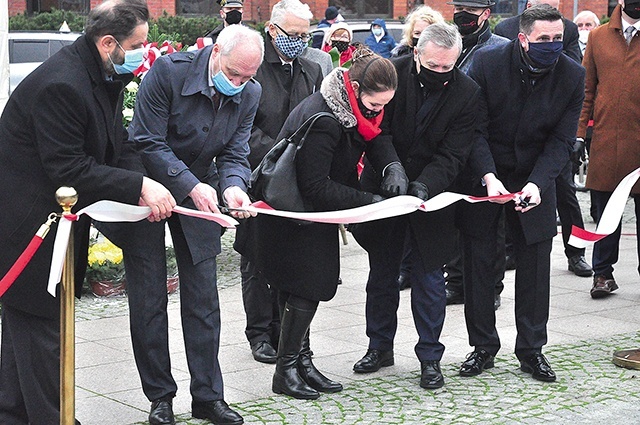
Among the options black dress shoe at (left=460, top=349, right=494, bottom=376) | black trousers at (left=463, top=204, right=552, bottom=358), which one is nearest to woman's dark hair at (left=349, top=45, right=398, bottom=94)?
black trousers at (left=463, top=204, right=552, bottom=358)

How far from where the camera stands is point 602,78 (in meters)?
8.41

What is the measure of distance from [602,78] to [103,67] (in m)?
4.77

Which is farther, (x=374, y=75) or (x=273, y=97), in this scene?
(x=273, y=97)

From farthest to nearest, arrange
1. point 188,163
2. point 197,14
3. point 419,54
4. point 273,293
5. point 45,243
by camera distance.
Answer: point 197,14, point 273,293, point 419,54, point 188,163, point 45,243

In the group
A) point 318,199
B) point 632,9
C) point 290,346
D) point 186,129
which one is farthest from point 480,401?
point 632,9

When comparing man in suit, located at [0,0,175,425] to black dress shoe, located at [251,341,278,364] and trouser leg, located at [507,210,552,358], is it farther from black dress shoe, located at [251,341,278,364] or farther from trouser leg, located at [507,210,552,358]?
trouser leg, located at [507,210,552,358]

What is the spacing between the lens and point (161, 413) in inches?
208

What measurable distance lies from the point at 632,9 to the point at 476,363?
10.6 ft

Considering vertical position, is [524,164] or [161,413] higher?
[524,164]

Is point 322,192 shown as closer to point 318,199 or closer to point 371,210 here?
point 318,199

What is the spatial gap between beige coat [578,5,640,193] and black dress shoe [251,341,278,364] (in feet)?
10.2

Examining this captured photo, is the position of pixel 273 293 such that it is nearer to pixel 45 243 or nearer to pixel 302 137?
pixel 302 137

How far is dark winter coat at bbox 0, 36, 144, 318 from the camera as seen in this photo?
4.61 m

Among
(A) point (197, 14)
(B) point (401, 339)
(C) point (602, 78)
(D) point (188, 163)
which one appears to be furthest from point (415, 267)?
(A) point (197, 14)
